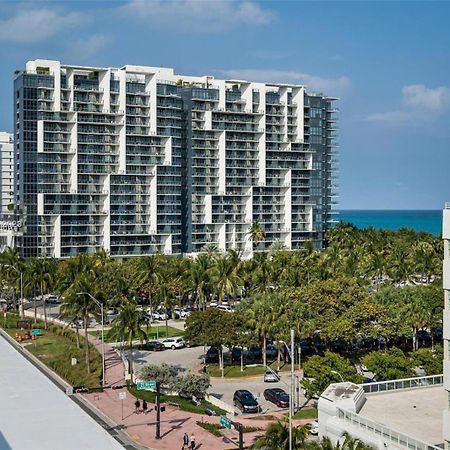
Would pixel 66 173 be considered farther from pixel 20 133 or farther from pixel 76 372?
pixel 76 372

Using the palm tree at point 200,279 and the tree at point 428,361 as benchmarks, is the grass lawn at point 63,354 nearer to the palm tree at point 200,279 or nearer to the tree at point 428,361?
the palm tree at point 200,279

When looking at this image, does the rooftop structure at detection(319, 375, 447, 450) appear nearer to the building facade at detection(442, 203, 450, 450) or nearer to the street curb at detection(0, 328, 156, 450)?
the building facade at detection(442, 203, 450, 450)

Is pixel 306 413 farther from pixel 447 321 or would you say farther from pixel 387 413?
pixel 447 321

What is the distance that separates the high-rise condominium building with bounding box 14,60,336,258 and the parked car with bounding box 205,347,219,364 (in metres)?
71.8

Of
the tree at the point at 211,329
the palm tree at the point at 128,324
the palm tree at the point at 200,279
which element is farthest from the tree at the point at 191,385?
the palm tree at the point at 200,279

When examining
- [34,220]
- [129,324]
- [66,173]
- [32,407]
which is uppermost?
Answer: [66,173]

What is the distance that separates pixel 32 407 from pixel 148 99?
103 m

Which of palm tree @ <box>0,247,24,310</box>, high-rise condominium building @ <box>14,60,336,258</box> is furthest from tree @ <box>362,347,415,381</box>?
high-rise condominium building @ <box>14,60,336,258</box>

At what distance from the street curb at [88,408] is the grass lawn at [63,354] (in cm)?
69

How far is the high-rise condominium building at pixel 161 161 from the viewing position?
14750 centimetres

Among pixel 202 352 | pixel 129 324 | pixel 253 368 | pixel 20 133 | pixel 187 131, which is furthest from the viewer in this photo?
pixel 187 131

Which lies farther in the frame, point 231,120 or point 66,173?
point 231,120

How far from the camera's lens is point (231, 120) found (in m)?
166

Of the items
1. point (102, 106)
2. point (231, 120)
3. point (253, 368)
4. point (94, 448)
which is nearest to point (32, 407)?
point (94, 448)
